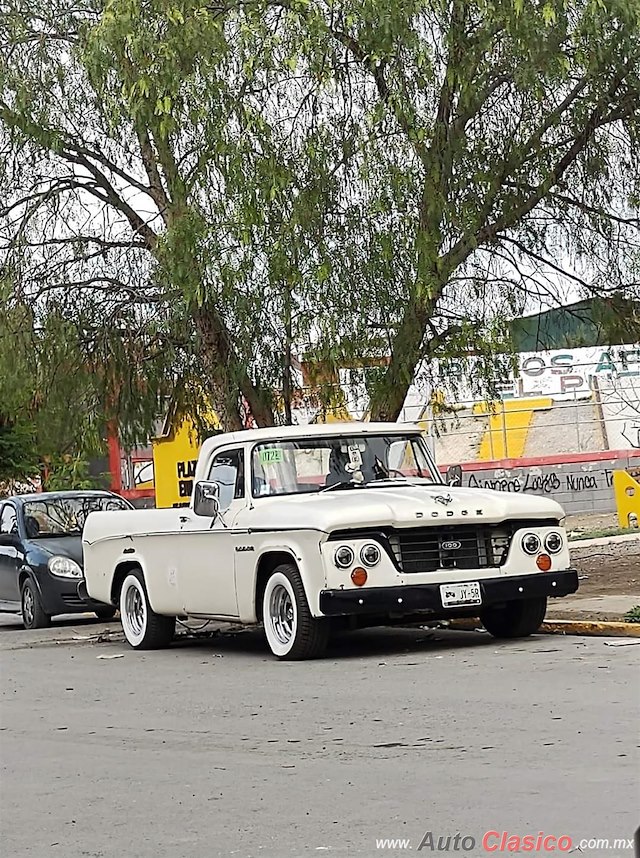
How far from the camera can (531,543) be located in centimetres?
1280

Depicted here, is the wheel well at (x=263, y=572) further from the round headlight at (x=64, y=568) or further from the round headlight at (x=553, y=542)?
→ the round headlight at (x=64, y=568)

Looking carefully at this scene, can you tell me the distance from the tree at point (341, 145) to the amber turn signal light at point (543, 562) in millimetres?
3368

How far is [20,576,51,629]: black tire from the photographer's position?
18.9 meters

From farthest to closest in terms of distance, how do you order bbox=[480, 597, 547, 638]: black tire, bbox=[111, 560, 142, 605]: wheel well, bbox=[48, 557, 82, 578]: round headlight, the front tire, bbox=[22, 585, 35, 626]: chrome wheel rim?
bbox=[22, 585, 35, 626]: chrome wheel rim, bbox=[48, 557, 82, 578]: round headlight, bbox=[111, 560, 142, 605]: wheel well, the front tire, bbox=[480, 597, 547, 638]: black tire

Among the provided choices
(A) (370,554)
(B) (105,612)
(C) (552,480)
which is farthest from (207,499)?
(C) (552,480)

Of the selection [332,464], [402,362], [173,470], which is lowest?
[332,464]

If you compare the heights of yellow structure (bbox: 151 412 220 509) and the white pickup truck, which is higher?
yellow structure (bbox: 151 412 220 509)

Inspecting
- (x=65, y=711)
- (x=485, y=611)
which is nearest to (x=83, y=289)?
(x=485, y=611)

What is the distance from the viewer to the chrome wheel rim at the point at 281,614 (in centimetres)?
1271

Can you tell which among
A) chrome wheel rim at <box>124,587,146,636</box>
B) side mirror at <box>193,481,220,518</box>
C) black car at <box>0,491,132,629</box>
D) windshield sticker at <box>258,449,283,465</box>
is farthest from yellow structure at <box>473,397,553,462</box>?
side mirror at <box>193,481,220,518</box>

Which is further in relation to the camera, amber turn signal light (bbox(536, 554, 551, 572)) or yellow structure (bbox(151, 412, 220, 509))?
yellow structure (bbox(151, 412, 220, 509))

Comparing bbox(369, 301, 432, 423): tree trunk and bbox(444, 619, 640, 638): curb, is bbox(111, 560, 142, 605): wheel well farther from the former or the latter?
bbox(444, 619, 640, 638): curb

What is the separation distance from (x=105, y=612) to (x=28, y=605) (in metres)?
0.94

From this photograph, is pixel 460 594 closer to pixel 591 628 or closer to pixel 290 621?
pixel 290 621
